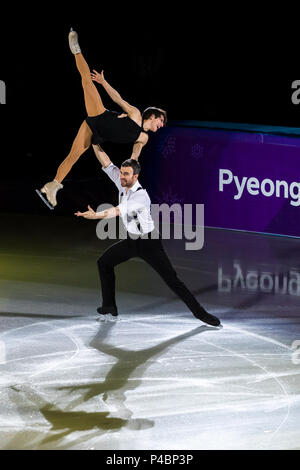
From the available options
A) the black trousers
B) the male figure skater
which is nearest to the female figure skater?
the male figure skater

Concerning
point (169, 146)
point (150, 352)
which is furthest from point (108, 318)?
point (169, 146)

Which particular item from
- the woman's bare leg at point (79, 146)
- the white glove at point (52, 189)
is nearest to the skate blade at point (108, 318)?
the white glove at point (52, 189)

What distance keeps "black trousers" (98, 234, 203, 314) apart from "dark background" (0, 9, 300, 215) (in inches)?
295

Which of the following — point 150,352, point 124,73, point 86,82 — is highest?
point 86,82

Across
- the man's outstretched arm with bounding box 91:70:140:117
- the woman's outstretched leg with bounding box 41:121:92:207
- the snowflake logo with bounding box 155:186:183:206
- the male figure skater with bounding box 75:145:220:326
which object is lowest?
the snowflake logo with bounding box 155:186:183:206

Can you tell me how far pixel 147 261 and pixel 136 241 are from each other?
0.26 meters

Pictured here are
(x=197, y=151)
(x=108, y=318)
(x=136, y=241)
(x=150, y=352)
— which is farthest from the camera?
(x=197, y=151)

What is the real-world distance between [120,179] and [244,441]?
12.9ft

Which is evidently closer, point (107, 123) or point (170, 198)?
point (107, 123)

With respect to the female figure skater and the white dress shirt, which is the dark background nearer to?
the female figure skater

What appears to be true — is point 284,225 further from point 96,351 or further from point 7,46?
point 7,46

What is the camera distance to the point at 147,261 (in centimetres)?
1109

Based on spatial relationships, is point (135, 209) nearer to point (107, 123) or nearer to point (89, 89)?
point (107, 123)

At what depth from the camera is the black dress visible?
11.6 meters
